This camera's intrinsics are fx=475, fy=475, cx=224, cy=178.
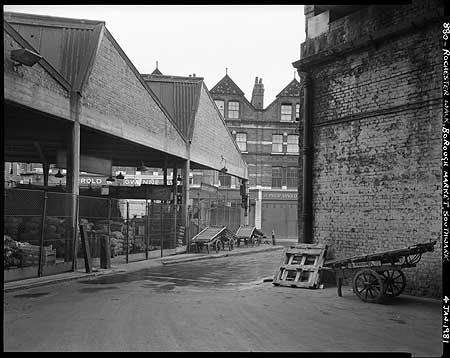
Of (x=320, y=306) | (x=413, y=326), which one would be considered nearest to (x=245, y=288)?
(x=320, y=306)

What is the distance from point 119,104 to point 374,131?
10701mm

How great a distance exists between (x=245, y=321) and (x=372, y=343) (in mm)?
2190

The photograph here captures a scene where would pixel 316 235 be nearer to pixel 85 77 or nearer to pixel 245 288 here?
pixel 245 288

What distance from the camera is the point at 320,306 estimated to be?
9164mm

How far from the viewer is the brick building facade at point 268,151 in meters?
45.8

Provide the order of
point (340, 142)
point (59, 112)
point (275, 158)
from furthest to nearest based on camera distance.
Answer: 1. point (275, 158)
2. point (59, 112)
3. point (340, 142)

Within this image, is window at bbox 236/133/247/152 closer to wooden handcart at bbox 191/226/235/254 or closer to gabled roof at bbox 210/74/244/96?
gabled roof at bbox 210/74/244/96

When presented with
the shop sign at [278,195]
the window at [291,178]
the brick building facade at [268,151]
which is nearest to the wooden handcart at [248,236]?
the brick building facade at [268,151]

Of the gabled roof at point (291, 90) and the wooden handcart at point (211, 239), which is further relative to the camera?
the gabled roof at point (291, 90)

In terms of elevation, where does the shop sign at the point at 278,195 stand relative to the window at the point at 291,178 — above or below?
below

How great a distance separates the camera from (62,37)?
1788 cm

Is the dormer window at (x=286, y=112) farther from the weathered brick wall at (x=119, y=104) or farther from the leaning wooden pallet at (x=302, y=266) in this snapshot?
the leaning wooden pallet at (x=302, y=266)

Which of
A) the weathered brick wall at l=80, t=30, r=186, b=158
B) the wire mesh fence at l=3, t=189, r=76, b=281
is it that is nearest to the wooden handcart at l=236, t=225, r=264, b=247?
the weathered brick wall at l=80, t=30, r=186, b=158

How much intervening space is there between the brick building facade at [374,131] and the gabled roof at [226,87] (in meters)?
35.1
